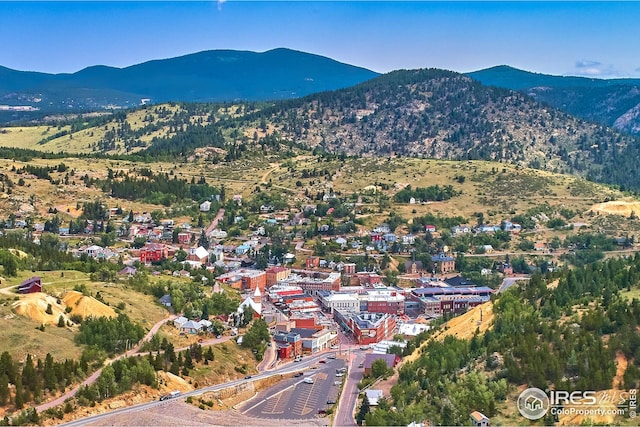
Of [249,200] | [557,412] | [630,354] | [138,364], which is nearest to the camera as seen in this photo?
[557,412]

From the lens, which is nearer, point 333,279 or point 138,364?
point 138,364

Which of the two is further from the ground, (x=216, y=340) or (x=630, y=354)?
(x=630, y=354)

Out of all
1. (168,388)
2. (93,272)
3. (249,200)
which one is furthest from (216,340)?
(249,200)

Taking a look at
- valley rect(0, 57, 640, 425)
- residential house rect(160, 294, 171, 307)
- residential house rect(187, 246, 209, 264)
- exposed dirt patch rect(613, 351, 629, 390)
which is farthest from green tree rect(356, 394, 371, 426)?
residential house rect(187, 246, 209, 264)

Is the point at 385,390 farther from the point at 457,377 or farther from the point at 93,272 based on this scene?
the point at 93,272

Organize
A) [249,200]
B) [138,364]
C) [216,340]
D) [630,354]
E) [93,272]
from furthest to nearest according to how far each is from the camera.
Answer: [249,200], [93,272], [216,340], [138,364], [630,354]

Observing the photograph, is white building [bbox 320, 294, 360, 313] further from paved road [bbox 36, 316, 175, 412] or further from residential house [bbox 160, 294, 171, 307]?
paved road [bbox 36, 316, 175, 412]
